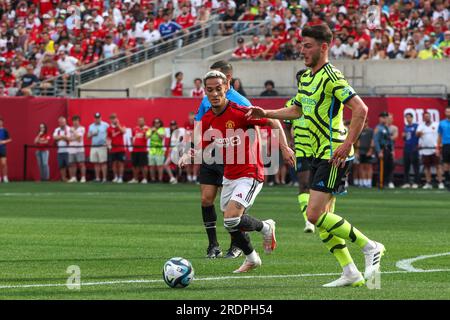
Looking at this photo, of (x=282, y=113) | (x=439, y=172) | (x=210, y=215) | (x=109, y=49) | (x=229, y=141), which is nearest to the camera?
(x=282, y=113)

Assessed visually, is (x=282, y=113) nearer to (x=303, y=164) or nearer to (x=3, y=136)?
(x=303, y=164)

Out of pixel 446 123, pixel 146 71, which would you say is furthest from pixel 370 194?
pixel 146 71

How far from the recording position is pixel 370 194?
29.9 m

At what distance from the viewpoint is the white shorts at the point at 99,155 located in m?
36.7

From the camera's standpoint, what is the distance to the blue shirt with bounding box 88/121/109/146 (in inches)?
1441

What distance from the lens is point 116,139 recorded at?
36.5m

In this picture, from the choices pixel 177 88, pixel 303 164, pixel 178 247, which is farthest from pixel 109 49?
pixel 178 247

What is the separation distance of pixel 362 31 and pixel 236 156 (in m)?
23.8

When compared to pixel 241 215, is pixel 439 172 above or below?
below

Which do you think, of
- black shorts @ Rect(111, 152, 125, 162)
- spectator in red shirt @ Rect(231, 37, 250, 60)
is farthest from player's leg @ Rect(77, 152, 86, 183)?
spectator in red shirt @ Rect(231, 37, 250, 60)

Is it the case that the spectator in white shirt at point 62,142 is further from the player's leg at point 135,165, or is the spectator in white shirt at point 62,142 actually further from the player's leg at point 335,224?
the player's leg at point 335,224

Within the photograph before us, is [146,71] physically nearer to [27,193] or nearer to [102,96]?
[102,96]

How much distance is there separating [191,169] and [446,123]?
335 inches

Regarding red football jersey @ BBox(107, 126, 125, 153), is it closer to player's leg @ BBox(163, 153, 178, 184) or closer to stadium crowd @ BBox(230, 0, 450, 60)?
player's leg @ BBox(163, 153, 178, 184)
